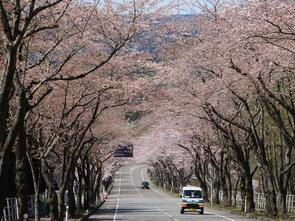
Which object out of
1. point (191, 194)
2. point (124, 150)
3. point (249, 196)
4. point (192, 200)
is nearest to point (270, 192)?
point (249, 196)

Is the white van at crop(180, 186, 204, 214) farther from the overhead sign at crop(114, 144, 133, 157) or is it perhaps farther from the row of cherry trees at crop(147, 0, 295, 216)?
the overhead sign at crop(114, 144, 133, 157)

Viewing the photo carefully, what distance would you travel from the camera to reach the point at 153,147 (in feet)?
248

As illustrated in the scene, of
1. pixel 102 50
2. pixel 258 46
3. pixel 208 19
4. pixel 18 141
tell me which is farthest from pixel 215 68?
pixel 18 141

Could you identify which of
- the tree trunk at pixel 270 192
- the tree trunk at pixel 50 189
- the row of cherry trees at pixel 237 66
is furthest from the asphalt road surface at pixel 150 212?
the tree trunk at pixel 50 189

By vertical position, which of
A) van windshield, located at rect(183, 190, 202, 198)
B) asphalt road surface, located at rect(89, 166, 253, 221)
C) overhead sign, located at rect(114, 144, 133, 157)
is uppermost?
overhead sign, located at rect(114, 144, 133, 157)

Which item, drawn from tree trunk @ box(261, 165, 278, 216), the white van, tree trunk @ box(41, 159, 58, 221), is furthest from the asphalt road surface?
tree trunk @ box(41, 159, 58, 221)

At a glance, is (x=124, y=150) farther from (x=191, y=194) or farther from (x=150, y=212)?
(x=191, y=194)

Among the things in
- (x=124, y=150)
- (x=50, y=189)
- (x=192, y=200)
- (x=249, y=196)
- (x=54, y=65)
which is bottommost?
(x=192, y=200)

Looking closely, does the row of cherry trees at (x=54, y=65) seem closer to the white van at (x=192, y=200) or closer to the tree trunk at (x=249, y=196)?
the tree trunk at (x=249, y=196)

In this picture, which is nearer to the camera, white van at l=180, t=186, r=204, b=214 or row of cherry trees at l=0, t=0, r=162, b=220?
row of cherry trees at l=0, t=0, r=162, b=220

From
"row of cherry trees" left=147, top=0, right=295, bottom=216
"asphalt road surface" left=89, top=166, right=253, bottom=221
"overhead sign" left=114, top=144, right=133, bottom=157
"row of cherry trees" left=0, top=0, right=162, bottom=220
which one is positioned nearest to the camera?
"row of cherry trees" left=0, top=0, right=162, bottom=220

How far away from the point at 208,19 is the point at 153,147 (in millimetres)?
51009

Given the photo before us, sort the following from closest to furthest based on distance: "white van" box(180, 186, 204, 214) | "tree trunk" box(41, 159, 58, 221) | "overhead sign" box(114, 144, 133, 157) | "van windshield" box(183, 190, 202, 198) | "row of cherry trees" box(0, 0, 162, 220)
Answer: "row of cherry trees" box(0, 0, 162, 220)
"tree trunk" box(41, 159, 58, 221)
"white van" box(180, 186, 204, 214)
"van windshield" box(183, 190, 202, 198)
"overhead sign" box(114, 144, 133, 157)

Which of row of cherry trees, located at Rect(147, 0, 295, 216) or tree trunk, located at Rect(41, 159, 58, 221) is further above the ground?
row of cherry trees, located at Rect(147, 0, 295, 216)
